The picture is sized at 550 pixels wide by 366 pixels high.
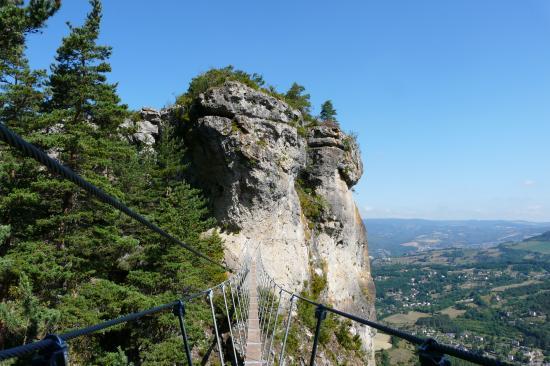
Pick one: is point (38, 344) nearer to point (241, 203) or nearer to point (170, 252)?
point (170, 252)

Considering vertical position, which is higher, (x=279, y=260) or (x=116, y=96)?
(x=116, y=96)

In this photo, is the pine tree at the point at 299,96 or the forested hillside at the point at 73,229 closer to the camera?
the forested hillside at the point at 73,229

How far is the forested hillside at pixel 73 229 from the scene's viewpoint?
9.04m

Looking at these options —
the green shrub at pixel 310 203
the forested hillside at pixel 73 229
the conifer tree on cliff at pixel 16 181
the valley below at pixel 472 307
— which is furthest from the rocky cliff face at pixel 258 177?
the valley below at pixel 472 307

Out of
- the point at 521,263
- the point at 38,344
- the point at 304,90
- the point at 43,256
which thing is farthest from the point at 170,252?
the point at 521,263

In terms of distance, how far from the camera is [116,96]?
41.4 feet

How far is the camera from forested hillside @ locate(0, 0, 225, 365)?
9.04m

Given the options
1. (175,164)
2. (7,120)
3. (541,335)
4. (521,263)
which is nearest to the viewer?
(7,120)

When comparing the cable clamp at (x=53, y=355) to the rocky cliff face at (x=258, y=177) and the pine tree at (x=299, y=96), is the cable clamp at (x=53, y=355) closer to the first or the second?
the rocky cliff face at (x=258, y=177)

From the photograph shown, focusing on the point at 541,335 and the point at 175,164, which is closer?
the point at 175,164

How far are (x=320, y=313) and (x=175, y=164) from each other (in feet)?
49.4

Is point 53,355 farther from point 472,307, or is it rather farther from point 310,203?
point 472,307

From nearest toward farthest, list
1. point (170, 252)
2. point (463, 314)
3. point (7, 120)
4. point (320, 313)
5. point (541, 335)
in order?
point (320, 313)
point (7, 120)
point (170, 252)
point (541, 335)
point (463, 314)

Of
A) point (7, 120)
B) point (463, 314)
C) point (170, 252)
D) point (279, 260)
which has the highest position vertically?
point (7, 120)
